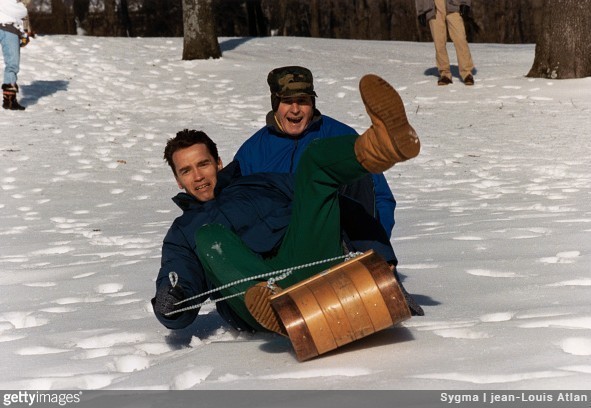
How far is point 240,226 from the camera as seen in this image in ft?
12.7

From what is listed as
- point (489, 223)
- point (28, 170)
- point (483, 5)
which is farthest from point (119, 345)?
point (483, 5)

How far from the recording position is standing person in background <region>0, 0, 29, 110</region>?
1095 centimetres

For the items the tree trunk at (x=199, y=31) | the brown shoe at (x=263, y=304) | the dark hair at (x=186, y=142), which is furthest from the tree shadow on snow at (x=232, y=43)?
the brown shoe at (x=263, y=304)

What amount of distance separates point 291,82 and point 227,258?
92 centimetres

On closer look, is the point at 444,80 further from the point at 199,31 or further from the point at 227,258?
the point at 227,258

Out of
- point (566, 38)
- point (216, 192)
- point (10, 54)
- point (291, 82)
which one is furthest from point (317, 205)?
point (566, 38)

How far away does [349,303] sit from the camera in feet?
11.0

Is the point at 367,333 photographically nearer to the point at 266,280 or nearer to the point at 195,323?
the point at 266,280

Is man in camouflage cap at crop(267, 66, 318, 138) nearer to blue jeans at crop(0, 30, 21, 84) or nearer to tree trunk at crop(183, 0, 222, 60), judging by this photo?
blue jeans at crop(0, 30, 21, 84)

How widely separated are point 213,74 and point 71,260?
758 centimetres

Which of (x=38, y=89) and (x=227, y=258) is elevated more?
(x=227, y=258)

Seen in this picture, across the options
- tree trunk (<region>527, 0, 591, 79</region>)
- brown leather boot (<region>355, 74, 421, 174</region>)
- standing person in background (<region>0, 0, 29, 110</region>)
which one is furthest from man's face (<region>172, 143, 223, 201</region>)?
tree trunk (<region>527, 0, 591, 79</region>)

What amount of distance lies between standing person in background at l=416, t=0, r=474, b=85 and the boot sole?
9279mm

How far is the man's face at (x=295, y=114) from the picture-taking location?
171 inches
